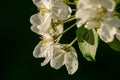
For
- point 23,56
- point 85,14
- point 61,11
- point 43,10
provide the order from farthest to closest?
point 23,56 < point 43,10 < point 61,11 < point 85,14

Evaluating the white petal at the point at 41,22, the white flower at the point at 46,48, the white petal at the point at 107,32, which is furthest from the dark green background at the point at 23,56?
the white petal at the point at 107,32

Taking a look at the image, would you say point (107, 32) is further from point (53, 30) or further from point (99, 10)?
point (53, 30)

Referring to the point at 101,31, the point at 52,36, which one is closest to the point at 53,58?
the point at 52,36

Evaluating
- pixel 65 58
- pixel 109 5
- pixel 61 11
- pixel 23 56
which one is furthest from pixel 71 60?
pixel 23 56

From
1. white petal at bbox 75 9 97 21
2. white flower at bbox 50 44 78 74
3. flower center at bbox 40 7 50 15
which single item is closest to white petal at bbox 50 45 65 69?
white flower at bbox 50 44 78 74

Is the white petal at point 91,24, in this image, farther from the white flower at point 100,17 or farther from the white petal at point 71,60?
the white petal at point 71,60

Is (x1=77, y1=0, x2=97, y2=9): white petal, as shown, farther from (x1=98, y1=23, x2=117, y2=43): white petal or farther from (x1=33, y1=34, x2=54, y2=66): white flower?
(x1=33, y1=34, x2=54, y2=66): white flower
